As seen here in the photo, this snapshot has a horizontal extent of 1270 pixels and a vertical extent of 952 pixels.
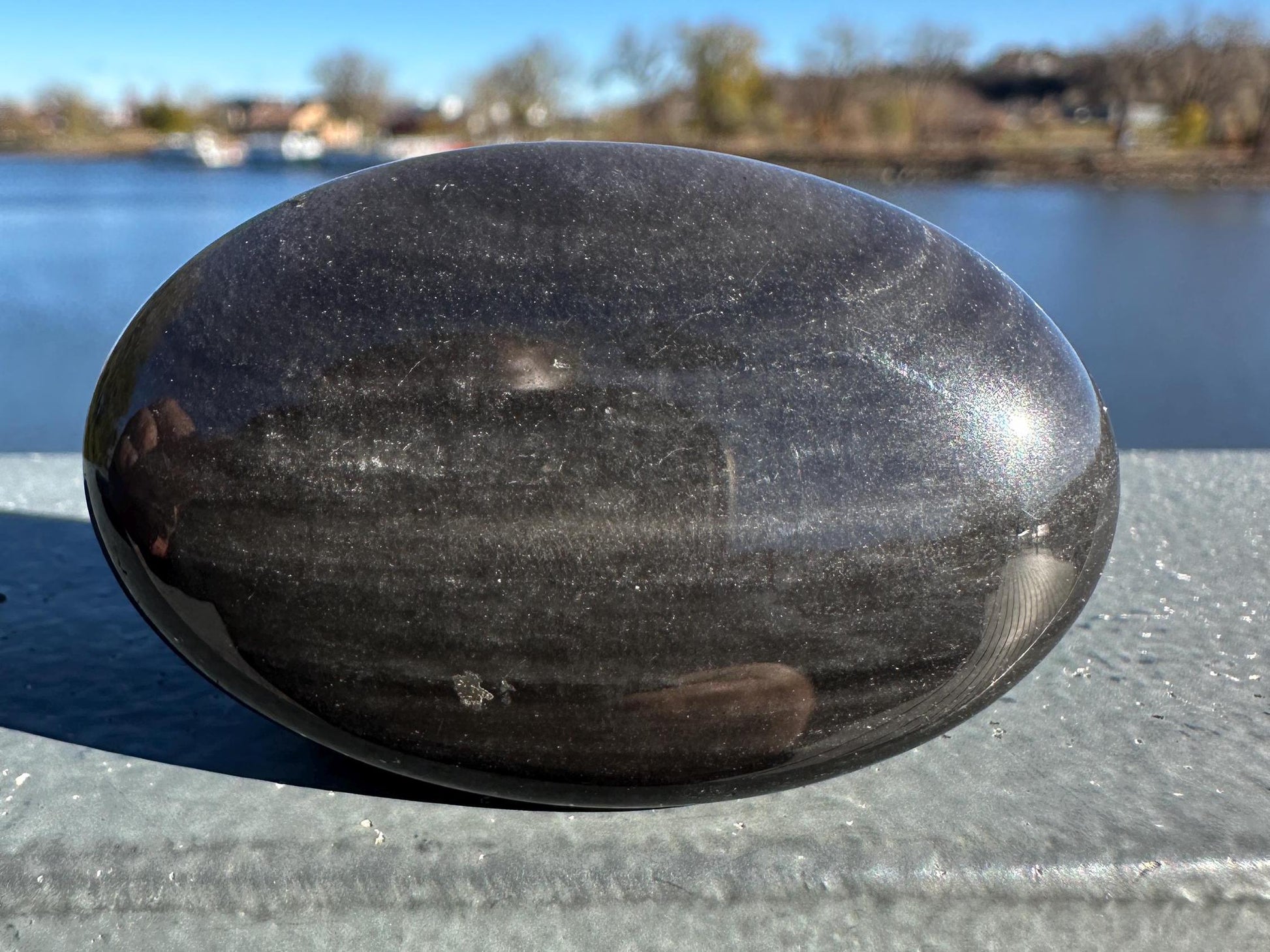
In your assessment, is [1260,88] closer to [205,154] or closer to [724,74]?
[724,74]

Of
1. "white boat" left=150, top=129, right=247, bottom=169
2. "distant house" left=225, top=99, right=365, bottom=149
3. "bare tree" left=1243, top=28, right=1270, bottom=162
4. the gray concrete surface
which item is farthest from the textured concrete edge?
"distant house" left=225, top=99, right=365, bottom=149

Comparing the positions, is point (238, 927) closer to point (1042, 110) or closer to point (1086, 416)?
point (1086, 416)

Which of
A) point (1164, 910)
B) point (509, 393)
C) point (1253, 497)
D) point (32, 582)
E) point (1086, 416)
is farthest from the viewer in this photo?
point (1253, 497)

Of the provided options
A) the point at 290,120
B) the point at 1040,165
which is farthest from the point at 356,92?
the point at 1040,165

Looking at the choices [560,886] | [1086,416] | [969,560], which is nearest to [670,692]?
[560,886]

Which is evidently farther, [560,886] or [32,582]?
[32,582]

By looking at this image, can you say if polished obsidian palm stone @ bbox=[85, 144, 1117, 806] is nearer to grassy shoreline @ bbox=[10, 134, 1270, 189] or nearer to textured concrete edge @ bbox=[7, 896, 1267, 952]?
textured concrete edge @ bbox=[7, 896, 1267, 952]
